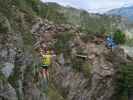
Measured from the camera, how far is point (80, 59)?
72.8 feet

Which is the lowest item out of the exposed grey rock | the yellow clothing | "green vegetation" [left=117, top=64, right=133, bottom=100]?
"green vegetation" [left=117, top=64, right=133, bottom=100]

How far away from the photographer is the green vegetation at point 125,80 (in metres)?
22.6

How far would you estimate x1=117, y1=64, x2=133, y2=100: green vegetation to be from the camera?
22625 mm

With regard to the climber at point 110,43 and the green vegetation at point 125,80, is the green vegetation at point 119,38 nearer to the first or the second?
the climber at point 110,43

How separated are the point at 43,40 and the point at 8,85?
605cm

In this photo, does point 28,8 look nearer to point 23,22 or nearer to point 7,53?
point 23,22

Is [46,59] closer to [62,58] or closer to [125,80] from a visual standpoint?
[62,58]

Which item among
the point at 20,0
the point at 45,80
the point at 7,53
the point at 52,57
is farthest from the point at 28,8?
the point at 7,53

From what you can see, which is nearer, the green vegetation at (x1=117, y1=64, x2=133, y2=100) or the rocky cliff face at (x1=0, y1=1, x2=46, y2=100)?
the rocky cliff face at (x1=0, y1=1, x2=46, y2=100)

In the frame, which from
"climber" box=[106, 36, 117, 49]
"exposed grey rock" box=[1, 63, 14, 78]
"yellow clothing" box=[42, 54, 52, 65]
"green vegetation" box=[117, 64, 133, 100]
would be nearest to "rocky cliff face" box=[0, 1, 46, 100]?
"exposed grey rock" box=[1, 63, 14, 78]

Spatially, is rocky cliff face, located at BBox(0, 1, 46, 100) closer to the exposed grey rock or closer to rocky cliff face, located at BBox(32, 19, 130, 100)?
the exposed grey rock

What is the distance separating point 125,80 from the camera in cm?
2284

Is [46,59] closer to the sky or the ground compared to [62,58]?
closer to the sky

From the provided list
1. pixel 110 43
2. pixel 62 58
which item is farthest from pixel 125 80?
pixel 62 58
